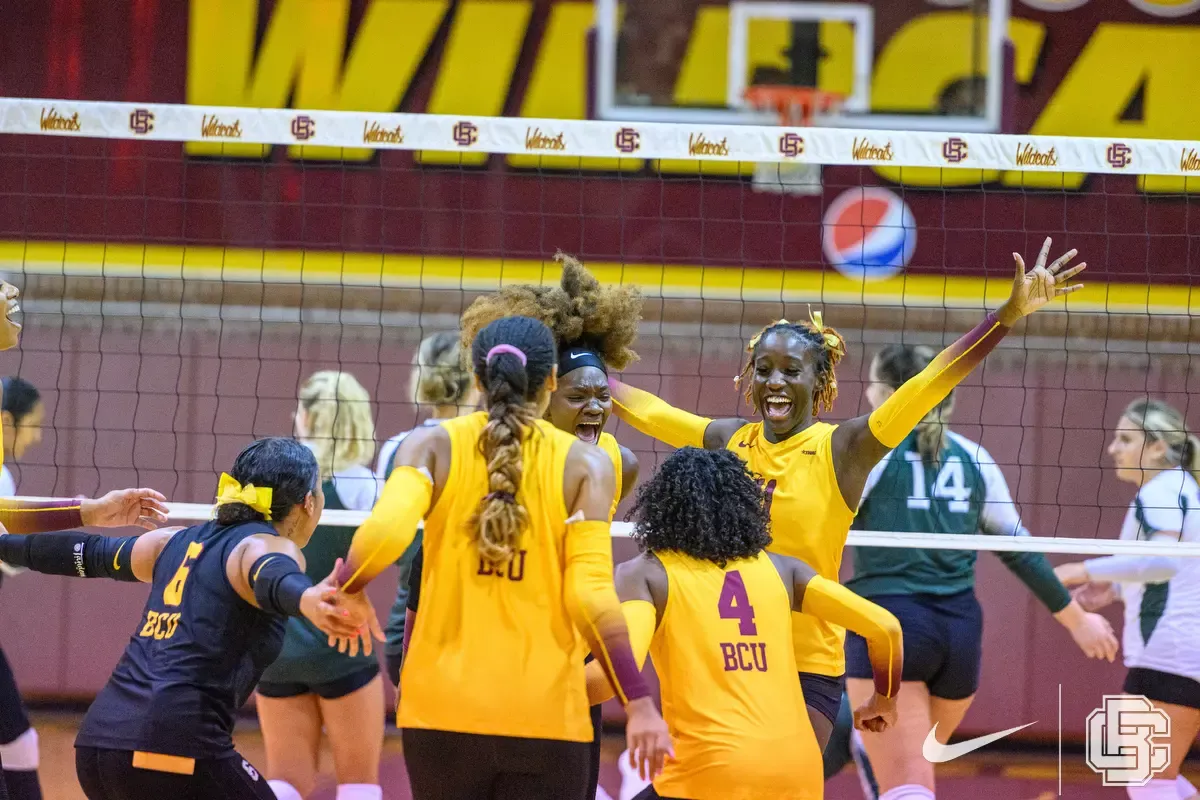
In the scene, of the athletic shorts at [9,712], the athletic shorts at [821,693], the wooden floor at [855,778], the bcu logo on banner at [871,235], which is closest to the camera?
the athletic shorts at [821,693]

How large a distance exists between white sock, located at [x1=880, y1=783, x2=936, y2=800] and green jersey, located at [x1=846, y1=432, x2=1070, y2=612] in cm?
74

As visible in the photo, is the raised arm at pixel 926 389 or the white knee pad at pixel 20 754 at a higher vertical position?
the raised arm at pixel 926 389

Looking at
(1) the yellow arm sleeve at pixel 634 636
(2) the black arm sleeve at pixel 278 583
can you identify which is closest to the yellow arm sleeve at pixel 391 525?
(2) the black arm sleeve at pixel 278 583

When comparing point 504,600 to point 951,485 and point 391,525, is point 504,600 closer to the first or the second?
point 391,525

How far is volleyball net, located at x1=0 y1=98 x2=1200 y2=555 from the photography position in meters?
7.73

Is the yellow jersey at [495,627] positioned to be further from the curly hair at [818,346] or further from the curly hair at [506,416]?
the curly hair at [818,346]

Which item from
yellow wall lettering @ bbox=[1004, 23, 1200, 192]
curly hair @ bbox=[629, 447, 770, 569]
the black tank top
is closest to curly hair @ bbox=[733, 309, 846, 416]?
curly hair @ bbox=[629, 447, 770, 569]

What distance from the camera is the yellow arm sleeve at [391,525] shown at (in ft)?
9.34

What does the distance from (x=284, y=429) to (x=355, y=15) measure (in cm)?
290

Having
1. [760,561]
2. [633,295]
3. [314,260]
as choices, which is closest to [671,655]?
[760,561]

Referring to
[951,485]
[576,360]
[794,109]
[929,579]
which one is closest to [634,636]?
[576,360]

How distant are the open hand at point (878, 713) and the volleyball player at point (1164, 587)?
88.8 inches

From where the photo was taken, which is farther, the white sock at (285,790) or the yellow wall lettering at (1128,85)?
the yellow wall lettering at (1128,85)

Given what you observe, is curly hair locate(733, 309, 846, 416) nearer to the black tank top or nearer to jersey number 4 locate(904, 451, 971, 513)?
jersey number 4 locate(904, 451, 971, 513)
